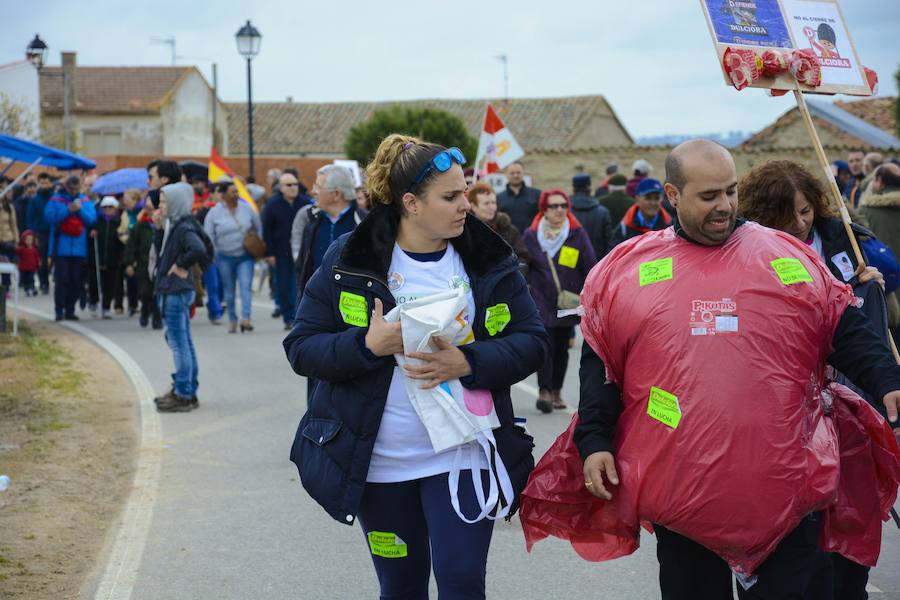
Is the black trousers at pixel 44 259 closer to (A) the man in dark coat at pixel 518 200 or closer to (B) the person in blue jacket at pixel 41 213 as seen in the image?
(B) the person in blue jacket at pixel 41 213

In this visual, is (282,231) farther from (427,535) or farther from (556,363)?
(427,535)

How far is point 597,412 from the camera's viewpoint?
363 centimetres

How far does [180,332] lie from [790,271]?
7476 millimetres

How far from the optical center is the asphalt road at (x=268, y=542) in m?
5.65

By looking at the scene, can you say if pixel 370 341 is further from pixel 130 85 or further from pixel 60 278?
pixel 130 85

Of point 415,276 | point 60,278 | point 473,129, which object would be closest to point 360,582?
point 415,276

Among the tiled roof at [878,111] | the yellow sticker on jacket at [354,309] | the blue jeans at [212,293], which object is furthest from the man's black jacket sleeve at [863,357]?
the tiled roof at [878,111]

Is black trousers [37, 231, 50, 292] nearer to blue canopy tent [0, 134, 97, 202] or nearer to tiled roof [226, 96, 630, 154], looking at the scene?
blue canopy tent [0, 134, 97, 202]

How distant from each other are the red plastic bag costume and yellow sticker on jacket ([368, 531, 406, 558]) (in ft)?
2.34

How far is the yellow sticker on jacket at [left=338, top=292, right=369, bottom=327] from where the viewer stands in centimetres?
379

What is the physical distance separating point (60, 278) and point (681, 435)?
16021mm

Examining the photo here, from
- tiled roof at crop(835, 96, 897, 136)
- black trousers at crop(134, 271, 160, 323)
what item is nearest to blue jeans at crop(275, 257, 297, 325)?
black trousers at crop(134, 271, 160, 323)

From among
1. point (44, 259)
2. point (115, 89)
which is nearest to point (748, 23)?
point (44, 259)

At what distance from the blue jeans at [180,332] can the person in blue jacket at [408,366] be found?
21.3 ft
